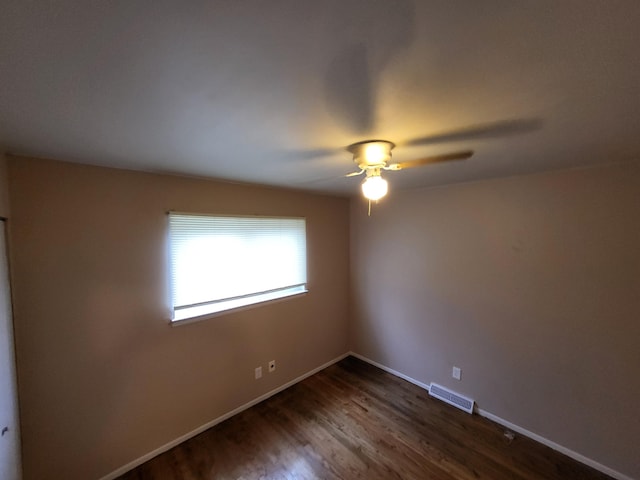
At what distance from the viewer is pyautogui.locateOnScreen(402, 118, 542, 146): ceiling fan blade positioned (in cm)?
125

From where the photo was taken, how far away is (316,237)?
336 centimetres

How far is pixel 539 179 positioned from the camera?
7.39 ft

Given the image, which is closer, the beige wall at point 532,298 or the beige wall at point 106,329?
the beige wall at point 106,329

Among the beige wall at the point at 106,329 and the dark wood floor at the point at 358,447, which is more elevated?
the beige wall at the point at 106,329

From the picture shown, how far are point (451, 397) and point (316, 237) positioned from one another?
7.55 feet

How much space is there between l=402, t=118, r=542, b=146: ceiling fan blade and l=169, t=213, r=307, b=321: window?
1.76m

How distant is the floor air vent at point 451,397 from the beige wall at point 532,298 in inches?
3.4

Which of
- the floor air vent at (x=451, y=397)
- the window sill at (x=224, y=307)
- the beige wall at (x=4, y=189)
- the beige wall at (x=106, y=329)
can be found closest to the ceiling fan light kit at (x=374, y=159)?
the beige wall at (x=106, y=329)

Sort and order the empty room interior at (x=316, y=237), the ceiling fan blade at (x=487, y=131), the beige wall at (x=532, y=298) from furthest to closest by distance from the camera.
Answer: the beige wall at (x=532, y=298)
the ceiling fan blade at (x=487, y=131)
the empty room interior at (x=316, y=237)

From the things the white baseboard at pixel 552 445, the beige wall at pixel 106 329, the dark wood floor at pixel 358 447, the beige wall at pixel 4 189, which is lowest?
the dark wood floor at pixel 358 447

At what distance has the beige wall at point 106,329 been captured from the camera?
1660 millimetres

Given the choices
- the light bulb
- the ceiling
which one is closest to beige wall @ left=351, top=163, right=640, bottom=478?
the ceiling

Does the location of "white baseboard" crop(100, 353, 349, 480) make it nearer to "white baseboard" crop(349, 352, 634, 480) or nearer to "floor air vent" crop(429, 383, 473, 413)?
"floor air vent" crop(429, 383, 473, 413)

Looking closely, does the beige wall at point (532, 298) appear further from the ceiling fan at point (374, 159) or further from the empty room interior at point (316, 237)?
the ceiling fan at point (374, 159)
